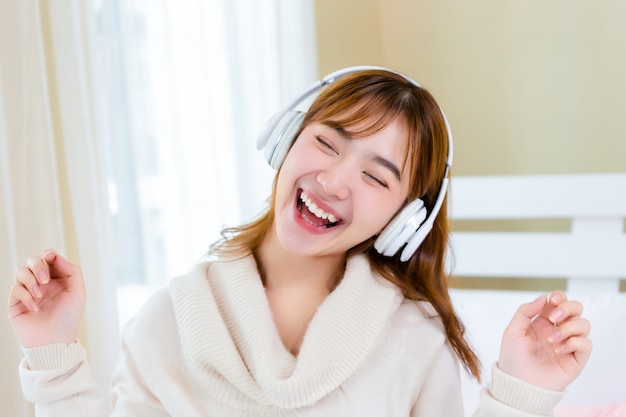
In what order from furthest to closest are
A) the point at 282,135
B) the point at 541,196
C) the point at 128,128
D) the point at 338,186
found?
the point at 541,196, the point at 128,128, the point at 282,135, the point at 338,186

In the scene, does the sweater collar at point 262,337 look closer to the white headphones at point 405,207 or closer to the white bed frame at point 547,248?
the white headphones at point 405,207

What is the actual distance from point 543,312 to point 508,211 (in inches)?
43.9

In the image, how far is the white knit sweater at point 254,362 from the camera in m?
1.27

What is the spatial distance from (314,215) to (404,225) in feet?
0.46

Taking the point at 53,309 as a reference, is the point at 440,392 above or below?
below

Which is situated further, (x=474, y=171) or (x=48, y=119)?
(x=474, y=171)

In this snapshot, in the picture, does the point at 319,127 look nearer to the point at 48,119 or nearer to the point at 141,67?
the point at 48,119

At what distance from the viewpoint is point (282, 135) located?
136 cm

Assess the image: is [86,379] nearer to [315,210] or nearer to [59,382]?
[59,382]

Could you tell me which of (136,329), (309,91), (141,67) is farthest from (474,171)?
(136,329)

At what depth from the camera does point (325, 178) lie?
49.8 inches

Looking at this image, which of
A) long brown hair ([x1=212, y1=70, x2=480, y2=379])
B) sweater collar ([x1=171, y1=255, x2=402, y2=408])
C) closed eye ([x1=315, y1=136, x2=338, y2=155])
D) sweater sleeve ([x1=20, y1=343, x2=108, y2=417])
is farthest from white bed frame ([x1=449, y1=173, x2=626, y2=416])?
sweater sleeve ([x1=20, y1=343, x2=108, y2=417])

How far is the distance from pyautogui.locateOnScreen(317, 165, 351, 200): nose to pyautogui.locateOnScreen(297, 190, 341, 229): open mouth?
0.11 ft

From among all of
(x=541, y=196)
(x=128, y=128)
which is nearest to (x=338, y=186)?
(x=128, y=128)
